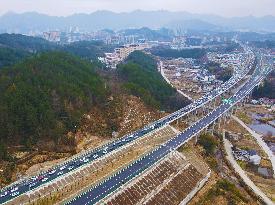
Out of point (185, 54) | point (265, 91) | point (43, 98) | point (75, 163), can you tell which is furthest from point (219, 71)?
point (75, 163)

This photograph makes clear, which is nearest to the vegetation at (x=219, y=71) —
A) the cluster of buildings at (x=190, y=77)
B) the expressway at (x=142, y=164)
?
the cluster of buildings at (x=190, y=77)

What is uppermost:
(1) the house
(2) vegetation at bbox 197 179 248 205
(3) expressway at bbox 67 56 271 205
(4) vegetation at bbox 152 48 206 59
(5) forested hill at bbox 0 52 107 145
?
(5) forested hill at bbox 0 52 107 145

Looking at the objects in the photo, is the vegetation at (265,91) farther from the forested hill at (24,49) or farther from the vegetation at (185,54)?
the vegetation at (185,54)

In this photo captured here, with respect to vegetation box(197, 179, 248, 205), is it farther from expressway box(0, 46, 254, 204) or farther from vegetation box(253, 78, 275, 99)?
vegetation box(253, 78, 275, 99)

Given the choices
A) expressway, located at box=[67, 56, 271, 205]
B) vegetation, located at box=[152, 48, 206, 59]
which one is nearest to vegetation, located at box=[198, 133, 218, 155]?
expressway, located at box=[67, 56, 271, 205]

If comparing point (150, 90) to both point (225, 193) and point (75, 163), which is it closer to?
point (75, 163)

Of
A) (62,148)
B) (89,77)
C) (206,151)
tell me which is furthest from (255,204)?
(89,77)

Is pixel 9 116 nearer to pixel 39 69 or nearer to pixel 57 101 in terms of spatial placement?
pixel 57 101
